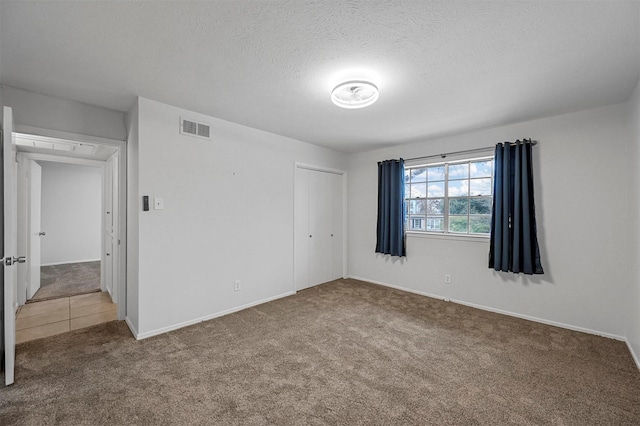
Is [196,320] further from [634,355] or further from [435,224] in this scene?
[634,355]

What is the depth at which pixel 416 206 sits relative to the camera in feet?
14.5

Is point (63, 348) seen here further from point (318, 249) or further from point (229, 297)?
point (318, 249)

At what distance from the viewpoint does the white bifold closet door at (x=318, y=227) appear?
14.6ft

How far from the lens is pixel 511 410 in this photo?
1.77 metres

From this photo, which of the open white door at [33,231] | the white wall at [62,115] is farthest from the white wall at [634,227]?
the open white door at [33,231]

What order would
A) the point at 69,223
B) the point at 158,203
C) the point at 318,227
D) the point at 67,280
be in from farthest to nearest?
the point at 69,223 < the point at 67,280 < the point at 318,227 < the point at 158,203

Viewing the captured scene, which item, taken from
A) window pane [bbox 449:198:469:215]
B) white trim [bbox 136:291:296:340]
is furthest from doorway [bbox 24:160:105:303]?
window pane [bbox 449:198:469:215]

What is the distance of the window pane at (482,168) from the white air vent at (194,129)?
3539mm

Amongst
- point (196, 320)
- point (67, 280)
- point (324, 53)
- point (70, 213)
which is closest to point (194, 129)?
point (324, 53)

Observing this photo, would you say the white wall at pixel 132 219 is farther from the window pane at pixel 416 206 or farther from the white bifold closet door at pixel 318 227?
the window pane at pixel 416 206

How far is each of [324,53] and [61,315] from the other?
4227 millimetres

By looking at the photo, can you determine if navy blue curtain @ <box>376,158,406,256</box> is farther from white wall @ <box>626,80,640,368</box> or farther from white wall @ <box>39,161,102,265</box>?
white wall @ <box>39,161,102,265</box>

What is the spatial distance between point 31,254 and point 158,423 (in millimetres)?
3968

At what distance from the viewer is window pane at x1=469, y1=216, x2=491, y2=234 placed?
3.70 metres
